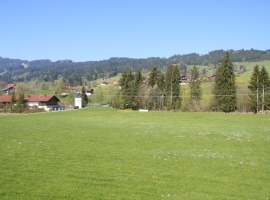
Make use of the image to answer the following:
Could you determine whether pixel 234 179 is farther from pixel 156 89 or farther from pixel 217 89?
pixel 156 89

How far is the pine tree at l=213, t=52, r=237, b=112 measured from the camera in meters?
63.9

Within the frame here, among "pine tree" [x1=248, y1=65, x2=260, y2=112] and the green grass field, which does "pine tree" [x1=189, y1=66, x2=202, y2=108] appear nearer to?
"pine tree" [x1=248, y1=65, x2=260, y2=112]

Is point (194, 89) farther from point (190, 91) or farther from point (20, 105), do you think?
point (20, 105)

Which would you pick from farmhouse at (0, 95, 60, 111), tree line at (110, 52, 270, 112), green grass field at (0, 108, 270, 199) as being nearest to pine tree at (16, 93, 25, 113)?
farmhouse at (0, 95, 60, 111)

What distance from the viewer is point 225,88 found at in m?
65.0

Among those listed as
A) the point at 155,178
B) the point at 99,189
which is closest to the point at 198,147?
the point at 155,178

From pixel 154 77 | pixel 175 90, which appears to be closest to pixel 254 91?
pixel 175 90

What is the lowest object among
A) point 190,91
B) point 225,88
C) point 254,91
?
point 254,91

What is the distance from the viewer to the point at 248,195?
34.6 ft

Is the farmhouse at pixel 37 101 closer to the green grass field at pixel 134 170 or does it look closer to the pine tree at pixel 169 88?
the pine tree at pixel 169 88

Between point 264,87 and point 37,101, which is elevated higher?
point 264,87

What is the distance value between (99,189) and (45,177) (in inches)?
112

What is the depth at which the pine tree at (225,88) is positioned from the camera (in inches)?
2515

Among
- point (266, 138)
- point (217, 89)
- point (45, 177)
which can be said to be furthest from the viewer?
point (217, 89)
